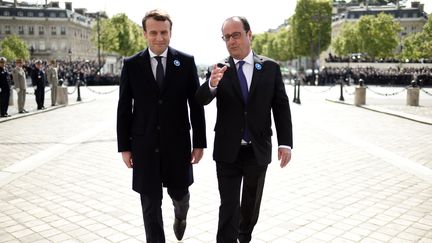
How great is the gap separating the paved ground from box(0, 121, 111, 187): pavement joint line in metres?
0.02

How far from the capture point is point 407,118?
14.4m

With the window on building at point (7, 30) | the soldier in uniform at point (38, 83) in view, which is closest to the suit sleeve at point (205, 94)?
the soldier in uniform at point (38, 83)

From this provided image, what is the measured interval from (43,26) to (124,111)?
10076 cm

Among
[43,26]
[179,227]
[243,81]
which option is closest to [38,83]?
[179,227]

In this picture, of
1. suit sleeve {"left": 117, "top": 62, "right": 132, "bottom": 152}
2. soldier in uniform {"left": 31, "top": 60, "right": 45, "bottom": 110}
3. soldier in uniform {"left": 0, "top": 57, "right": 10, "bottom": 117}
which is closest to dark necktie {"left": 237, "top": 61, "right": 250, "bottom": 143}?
suit sleeve {"left": 117, "top": 62, "right": 132, "bottom": 152}

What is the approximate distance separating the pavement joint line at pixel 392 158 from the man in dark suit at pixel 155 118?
4.58 m

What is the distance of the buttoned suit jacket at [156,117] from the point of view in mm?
3473

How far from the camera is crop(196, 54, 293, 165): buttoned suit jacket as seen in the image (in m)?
3.41

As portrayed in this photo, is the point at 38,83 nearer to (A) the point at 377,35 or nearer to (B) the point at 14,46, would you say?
(A) the point at 377,35

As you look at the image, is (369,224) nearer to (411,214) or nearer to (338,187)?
(411,214)

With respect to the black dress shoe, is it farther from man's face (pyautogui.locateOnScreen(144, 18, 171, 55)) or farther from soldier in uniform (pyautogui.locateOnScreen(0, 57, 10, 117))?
soldier in uniform (pyautogui.locateOnScreen(0, 57, 10, 117))

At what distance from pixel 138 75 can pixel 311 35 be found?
6309cm

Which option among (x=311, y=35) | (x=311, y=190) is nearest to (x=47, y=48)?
(x=311, y=35)

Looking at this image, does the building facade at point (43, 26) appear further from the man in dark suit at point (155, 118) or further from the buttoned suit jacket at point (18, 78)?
the man in dark suit at point (155, 118)
